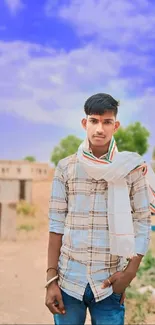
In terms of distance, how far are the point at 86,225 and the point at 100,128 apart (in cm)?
29

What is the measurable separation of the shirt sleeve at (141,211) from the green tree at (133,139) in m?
10.1

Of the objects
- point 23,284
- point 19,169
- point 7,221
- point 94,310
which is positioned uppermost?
point 19,169

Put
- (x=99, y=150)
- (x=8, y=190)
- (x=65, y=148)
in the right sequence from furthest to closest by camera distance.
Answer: (x=65, y=148)
(x=8, y=190)
(x=99, y=150)

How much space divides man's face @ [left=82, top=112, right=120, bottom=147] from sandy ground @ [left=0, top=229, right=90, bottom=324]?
5.71 feet

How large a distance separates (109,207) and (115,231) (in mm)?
72

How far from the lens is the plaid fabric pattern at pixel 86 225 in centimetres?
136

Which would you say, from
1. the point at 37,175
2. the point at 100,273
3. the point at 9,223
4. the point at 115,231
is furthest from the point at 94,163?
the point at 37,175

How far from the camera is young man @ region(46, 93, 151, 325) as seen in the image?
4.44 ft

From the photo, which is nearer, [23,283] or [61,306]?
[61,306]

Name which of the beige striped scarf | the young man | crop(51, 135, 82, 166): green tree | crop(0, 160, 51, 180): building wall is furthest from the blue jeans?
crop(51, 135, 82, 166): green tree

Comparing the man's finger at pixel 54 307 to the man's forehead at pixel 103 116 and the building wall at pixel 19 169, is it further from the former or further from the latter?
the building wall at pixel 19 169

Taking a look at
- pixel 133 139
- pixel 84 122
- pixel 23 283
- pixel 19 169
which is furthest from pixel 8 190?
pixel 133 139

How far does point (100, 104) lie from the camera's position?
4.64ft

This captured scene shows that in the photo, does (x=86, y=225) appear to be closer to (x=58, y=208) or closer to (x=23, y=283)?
(x=58, y=208)
